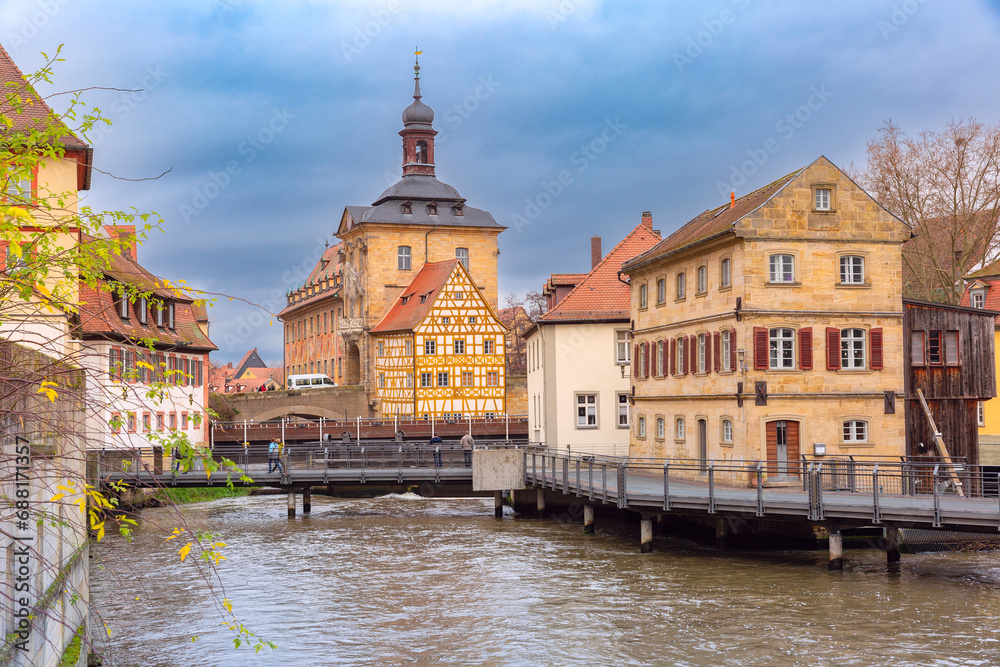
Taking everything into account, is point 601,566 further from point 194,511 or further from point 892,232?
point 194,511

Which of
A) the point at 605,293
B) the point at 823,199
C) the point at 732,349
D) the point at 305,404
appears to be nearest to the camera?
the point at 732,349

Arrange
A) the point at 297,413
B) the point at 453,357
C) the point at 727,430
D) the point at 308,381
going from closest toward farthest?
the point at 727,430 < the point at 297,413 < the point at 453,357 < the point at 308,381

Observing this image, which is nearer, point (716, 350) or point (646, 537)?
point (646, 537)

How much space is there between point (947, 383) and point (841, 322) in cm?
338

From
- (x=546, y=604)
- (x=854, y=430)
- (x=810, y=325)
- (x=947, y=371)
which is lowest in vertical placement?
(x=546, y=604)

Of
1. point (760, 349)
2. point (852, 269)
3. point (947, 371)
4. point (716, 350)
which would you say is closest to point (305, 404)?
point (716, 350)

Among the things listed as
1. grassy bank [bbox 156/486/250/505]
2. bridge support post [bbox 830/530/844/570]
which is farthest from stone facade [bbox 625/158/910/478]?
grassy bank [bbox 156/486/250/505]

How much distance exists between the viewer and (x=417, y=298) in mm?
68250

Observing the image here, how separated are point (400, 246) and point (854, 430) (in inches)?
1870

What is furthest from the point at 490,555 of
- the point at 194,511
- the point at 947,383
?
the point at 194,511

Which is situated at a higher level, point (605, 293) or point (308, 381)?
point (605, 293)

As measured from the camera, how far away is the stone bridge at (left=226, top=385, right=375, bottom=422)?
2386 inches

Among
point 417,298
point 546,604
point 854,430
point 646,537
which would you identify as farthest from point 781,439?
point 417,298

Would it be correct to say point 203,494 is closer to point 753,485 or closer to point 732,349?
point 732,349
